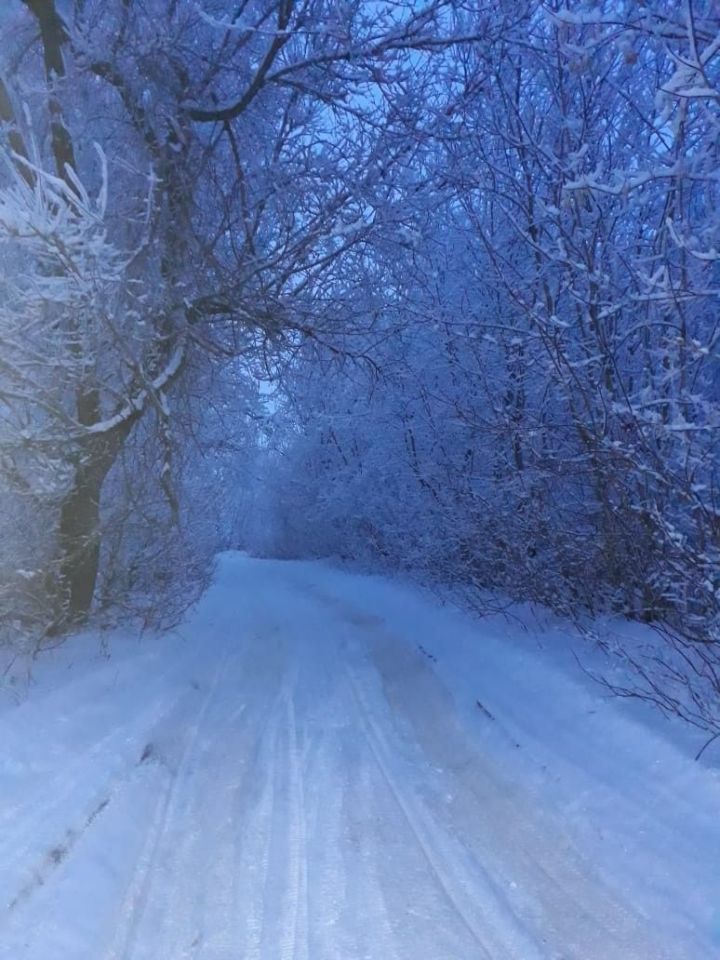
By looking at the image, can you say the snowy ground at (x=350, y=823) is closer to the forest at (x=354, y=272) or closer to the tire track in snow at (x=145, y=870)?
the tire track in snow at (x=145, y=870)

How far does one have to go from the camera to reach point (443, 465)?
12.7 m

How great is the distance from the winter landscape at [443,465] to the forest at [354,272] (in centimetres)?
5

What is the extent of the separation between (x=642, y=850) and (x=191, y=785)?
9.33 ft

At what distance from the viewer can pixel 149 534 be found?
1069 centimetres

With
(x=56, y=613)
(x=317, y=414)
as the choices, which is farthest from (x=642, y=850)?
(x=317, y=414)

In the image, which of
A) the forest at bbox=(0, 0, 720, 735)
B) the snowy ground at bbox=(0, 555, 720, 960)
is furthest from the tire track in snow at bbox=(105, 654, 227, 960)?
the forest at bbox=(0, 0, 720, 735)

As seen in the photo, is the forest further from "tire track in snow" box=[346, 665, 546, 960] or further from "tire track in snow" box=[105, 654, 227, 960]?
"tire track in snow" box=[105, 654, 227, 960]

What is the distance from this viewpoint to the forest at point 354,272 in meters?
5.71

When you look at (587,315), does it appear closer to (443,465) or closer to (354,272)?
(354,272)

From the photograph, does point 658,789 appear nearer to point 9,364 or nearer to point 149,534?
point 9,364

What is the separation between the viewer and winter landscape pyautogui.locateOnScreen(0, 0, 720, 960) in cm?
367

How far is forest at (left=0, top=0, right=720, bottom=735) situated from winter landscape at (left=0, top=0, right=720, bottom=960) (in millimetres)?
54

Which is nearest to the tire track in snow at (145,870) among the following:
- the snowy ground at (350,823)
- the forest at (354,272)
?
the snowy ground at (350,823)

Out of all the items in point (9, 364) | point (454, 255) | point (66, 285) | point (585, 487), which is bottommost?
point (585, 487)
